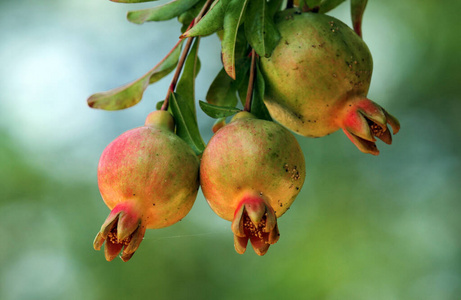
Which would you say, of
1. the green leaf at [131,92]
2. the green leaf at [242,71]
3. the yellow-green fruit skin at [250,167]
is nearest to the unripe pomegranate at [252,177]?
the yellow-green fruit skin at [250,167]

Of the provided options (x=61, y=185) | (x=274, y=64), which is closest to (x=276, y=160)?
(x=274, y=64)

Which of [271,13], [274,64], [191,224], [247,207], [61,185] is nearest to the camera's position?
[247,207]

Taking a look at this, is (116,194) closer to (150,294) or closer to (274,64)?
→ (274,64)

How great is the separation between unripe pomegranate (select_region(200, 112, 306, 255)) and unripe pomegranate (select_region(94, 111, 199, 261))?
0.19 feet

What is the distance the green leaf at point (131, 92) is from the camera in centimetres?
150

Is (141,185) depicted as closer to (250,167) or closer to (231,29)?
(250,167)

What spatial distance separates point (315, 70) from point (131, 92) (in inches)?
24.5

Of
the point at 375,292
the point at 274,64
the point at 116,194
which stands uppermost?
the point at 274,64

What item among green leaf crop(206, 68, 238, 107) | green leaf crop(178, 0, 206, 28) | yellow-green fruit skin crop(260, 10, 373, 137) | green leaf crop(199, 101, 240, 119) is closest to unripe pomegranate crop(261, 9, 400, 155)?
yellow-green fruit skin crop(260, 10, 373, 137)

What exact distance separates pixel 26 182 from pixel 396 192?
386 cm

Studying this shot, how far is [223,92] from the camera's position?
5.09 feet

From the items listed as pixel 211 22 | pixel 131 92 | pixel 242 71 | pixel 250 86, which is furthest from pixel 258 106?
pixel 131 92

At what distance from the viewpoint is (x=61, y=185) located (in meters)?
5.23

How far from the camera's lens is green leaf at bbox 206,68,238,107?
155 cm
